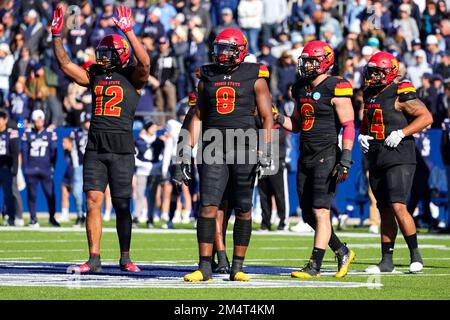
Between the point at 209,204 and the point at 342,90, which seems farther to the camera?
the point at 342,90

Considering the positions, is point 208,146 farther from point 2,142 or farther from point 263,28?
point 263,28

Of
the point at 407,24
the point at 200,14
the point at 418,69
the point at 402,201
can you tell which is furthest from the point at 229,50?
the point at 200,14

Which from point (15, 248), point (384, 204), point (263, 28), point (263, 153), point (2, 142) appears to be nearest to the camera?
point (263, 153)

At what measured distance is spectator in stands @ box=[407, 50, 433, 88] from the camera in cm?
2362

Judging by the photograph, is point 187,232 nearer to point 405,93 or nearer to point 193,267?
point 193,267

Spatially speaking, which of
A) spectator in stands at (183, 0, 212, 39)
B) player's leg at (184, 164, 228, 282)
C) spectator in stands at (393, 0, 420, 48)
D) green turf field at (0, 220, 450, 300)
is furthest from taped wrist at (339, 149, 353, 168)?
spectator in stands at (183, 0, 212, 39)

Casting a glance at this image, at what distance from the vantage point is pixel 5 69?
2691cm

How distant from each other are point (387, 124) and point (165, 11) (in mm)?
16337

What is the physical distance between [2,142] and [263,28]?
7157mm

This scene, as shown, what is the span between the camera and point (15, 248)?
15.7 meters

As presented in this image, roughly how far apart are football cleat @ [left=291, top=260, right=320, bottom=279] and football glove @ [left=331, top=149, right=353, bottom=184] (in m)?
0.83

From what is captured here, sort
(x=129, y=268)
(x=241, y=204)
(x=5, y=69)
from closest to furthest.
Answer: (x=241, y=204) → (x=129, y=268) → (x=5, y=69)

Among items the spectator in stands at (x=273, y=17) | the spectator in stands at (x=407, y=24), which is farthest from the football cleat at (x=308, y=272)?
the spectator in stands at (x=273, y=17)
